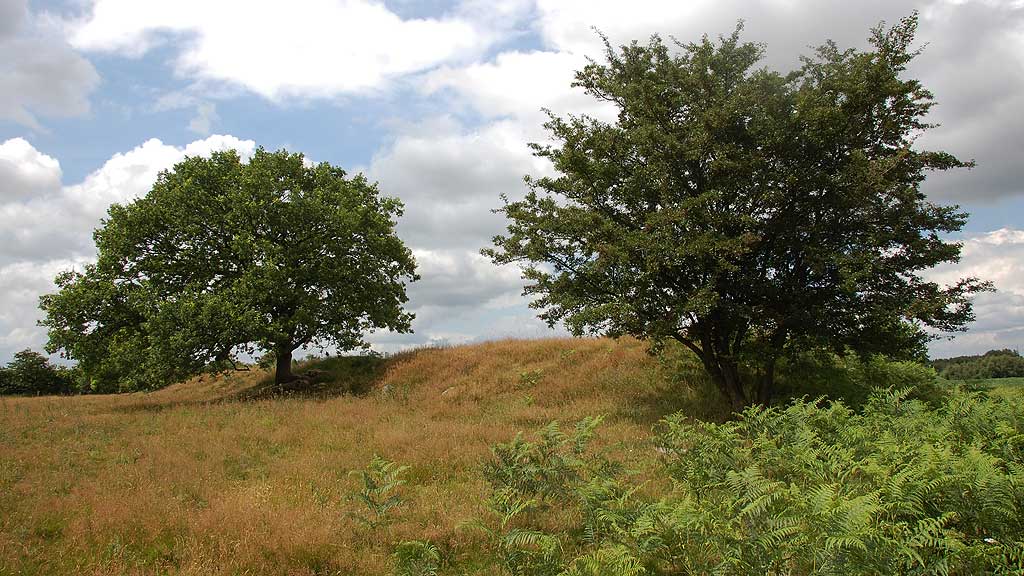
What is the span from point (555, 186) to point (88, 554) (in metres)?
14.3

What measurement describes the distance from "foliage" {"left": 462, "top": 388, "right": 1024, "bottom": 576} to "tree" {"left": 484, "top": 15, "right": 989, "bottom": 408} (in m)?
6.10

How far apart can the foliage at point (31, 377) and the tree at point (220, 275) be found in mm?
37218

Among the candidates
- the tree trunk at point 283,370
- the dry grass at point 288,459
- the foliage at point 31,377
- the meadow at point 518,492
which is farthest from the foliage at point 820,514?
the foliage at point 31,377

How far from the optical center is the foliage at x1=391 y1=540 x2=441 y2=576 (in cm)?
654

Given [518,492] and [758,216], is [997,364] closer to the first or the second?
[758,216]

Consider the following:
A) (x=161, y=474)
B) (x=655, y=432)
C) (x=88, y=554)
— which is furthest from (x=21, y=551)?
(x=655, y=432)

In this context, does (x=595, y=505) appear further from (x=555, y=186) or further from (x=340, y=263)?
(x=340, y=263)

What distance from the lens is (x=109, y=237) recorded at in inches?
920

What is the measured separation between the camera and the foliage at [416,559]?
6543mm

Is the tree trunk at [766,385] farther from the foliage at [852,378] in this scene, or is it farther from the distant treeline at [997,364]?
the distant treeline at [997,364]

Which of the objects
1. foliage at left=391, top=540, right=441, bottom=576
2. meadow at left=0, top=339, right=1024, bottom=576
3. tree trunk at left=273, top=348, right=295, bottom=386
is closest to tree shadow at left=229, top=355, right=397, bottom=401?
tree trunk at left=273, top=348, right=295, bottom=386

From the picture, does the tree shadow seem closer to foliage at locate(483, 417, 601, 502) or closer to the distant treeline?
foliage at locate(483, 417, 601, 502)

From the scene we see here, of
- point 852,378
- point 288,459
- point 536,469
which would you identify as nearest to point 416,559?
point 536,469

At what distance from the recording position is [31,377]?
52.1 meters
